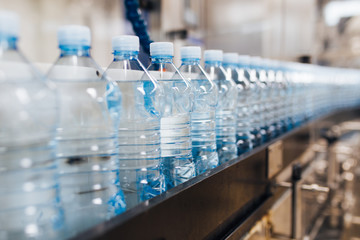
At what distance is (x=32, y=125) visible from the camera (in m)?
0.45

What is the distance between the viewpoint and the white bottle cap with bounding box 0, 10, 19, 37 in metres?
0.39

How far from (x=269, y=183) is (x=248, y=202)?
0.19m

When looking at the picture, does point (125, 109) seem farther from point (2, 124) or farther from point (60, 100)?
point (2, 124)

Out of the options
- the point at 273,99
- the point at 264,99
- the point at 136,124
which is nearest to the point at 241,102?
the point at 264,99

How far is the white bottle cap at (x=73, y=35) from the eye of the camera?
48 centimetres

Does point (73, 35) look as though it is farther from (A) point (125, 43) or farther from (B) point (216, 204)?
(B) point (216, 204)

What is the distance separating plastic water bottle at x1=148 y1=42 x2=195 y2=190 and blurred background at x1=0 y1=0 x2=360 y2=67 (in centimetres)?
147

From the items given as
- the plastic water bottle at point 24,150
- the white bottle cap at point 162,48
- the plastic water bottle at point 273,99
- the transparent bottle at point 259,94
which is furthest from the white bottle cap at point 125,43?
the plastic water bottle at point 273,99

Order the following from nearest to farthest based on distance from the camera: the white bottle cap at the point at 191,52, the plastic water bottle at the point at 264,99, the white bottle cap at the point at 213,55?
the white bottle cap at the point at 191,52
the white bottle cap at the point at 213,55
the plastic water bottle at the point at 264,99

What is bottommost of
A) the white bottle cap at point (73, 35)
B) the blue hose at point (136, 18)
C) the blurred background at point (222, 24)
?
the white bottle cap at point (73, 35)

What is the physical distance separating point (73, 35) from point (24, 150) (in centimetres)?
18

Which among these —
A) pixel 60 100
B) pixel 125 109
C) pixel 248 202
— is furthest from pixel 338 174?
pixel 60 100

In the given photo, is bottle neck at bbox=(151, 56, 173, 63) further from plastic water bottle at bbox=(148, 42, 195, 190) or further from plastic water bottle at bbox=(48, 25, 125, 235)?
plastic water bottle at bbox=(48, 25, 125, 235)

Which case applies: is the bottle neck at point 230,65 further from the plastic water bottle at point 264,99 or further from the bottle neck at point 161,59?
the bottle neck at point 161,59
